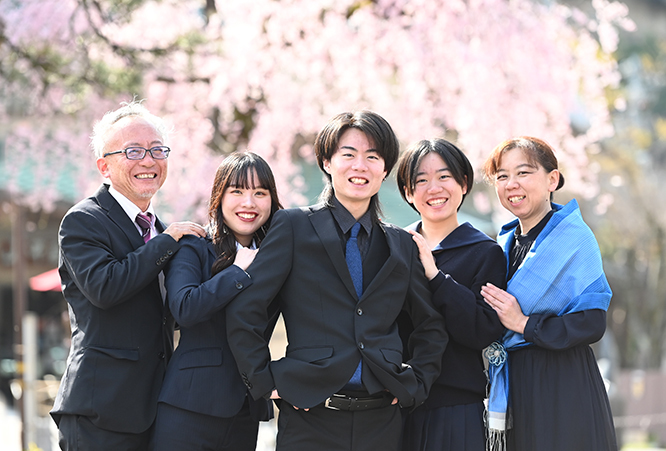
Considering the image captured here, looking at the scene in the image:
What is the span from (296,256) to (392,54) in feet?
14.8

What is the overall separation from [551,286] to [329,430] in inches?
39.7

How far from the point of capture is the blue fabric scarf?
2.59 metres

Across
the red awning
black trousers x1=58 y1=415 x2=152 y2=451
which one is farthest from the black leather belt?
the red awning

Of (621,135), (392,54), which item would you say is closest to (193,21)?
(392,54)

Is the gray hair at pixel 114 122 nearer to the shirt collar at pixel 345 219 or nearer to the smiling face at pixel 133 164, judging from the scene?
the smiling face at pixel 133 164

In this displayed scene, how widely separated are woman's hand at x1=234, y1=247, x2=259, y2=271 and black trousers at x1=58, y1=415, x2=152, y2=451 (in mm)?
714

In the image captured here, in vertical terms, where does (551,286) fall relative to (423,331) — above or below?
above

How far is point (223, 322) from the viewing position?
8.08ft

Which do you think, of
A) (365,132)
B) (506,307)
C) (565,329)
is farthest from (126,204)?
(565,329)

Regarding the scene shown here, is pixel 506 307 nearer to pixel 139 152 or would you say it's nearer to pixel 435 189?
pixel 435 189

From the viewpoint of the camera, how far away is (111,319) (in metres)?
2.47

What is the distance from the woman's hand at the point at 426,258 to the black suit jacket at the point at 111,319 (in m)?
0.88

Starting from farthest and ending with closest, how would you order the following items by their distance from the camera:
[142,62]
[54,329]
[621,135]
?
[621,135] → [54,329] → [142,62]

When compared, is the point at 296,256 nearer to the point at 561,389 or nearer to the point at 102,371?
the point at 102,371
